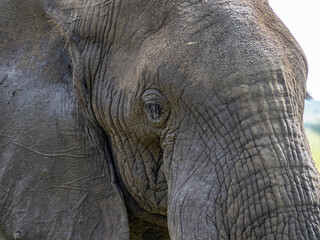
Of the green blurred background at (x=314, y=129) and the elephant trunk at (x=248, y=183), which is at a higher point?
the elephant trunk at (x=248, y=183)

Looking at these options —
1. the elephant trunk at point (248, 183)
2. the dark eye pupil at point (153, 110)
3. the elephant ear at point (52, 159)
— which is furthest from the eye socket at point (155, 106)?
the elephant ear at point (52, 159)

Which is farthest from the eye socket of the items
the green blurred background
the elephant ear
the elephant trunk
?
the green blurred background

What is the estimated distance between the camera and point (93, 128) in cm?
245

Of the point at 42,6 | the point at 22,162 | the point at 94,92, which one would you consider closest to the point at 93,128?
the point at 94,92

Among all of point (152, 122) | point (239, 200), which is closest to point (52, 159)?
point (152, 122)

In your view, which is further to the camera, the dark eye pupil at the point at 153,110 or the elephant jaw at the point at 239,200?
the dark eye pupil at the point at 153,110

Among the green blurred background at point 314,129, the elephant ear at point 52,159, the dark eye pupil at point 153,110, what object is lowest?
the green blurred background at point 314,129

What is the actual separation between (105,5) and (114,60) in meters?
0.20

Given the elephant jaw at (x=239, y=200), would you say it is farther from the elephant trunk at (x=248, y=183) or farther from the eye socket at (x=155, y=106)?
the eye socket at (x=155, y=106)

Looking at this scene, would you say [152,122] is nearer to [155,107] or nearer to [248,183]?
[155,107]

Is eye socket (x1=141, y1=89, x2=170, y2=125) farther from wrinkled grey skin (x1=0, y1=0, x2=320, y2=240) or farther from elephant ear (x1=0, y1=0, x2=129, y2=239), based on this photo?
elephant ear (x1=0, y1=0, x2=129, y2=239)

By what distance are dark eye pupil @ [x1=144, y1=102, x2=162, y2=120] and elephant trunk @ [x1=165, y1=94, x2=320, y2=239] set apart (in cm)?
12

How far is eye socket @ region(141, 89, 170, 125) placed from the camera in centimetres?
223

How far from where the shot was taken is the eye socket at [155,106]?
223 centimetres
